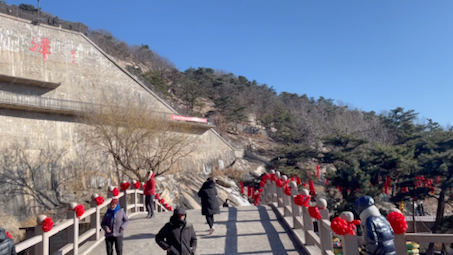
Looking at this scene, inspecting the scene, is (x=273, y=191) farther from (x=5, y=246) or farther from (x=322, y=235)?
(x=5, y=246)

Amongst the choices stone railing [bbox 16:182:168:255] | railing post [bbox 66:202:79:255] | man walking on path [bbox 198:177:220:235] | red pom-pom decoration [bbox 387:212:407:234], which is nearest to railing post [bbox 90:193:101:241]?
stone railing [bbox 16:182:168:255]

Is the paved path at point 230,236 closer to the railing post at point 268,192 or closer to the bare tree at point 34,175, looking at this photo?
the railing post at point 268,192

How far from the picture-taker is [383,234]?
3312mm

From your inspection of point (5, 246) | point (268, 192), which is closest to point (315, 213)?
point (5, 246)

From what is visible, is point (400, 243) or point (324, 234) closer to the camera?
point (400, 243)

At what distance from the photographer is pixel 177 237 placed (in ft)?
12.6

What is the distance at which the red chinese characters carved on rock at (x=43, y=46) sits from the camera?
23.5 metres

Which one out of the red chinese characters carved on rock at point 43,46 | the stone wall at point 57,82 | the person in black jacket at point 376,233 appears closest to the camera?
the person in black jacket at point 376,233

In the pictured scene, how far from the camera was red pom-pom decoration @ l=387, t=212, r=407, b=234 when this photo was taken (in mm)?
3324

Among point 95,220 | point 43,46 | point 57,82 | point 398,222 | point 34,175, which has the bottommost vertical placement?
point 34,175

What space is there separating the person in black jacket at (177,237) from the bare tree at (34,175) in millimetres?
20659

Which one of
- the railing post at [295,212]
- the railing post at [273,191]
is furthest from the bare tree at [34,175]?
the railing post at [295,212]

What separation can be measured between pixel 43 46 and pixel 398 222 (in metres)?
26.7

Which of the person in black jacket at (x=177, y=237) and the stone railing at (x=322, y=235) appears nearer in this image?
the stone railing at (x=322, y=235)
